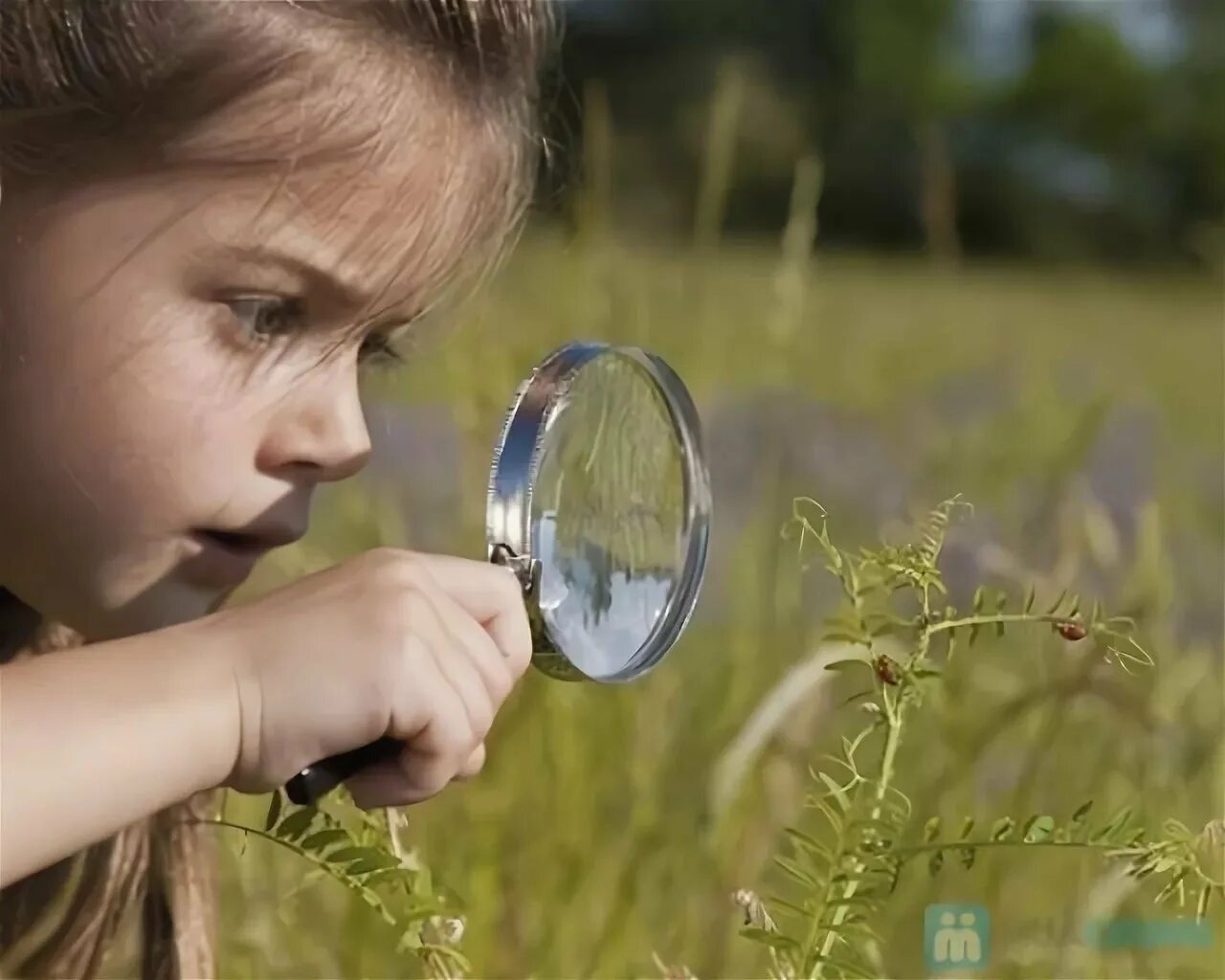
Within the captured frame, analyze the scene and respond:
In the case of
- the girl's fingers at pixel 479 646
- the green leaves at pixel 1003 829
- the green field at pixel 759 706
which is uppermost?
the girl's fingers at pixel 479 646

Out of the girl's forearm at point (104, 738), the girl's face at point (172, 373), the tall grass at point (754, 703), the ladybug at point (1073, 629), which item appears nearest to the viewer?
the girl's forearm at point (104, 738)

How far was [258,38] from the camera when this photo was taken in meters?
0.81

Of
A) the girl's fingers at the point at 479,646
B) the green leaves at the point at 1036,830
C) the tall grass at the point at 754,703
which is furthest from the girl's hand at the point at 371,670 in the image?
the green leaves at the point at 1036,830

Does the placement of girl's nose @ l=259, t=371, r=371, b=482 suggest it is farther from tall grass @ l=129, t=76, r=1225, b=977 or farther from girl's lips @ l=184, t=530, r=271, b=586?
tall grass @ l=129, t=76, r=1225, b=977

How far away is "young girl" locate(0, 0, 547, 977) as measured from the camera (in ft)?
2.19

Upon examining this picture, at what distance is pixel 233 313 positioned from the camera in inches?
31.7

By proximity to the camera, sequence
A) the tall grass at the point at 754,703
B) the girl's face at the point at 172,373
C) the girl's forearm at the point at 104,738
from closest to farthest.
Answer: the girl's forearm at the point at 104,738
the girl's face at the point at 172,373
the tall grass at the point at 754,703

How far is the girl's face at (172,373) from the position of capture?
30.7 inches

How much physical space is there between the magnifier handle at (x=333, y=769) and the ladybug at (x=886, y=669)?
0.66 feet

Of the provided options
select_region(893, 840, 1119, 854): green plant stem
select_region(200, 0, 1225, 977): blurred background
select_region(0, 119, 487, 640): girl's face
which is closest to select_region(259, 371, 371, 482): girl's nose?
select_region(0, 119, 487, 640): girl's face

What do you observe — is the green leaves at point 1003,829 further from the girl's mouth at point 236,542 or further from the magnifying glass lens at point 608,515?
the girl's mouth at point 236,542

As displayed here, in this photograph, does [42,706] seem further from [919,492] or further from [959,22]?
[959,22]

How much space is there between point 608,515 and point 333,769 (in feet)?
0.65

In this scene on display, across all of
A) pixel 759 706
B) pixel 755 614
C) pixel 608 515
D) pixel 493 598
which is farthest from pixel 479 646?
pixel 755 614
